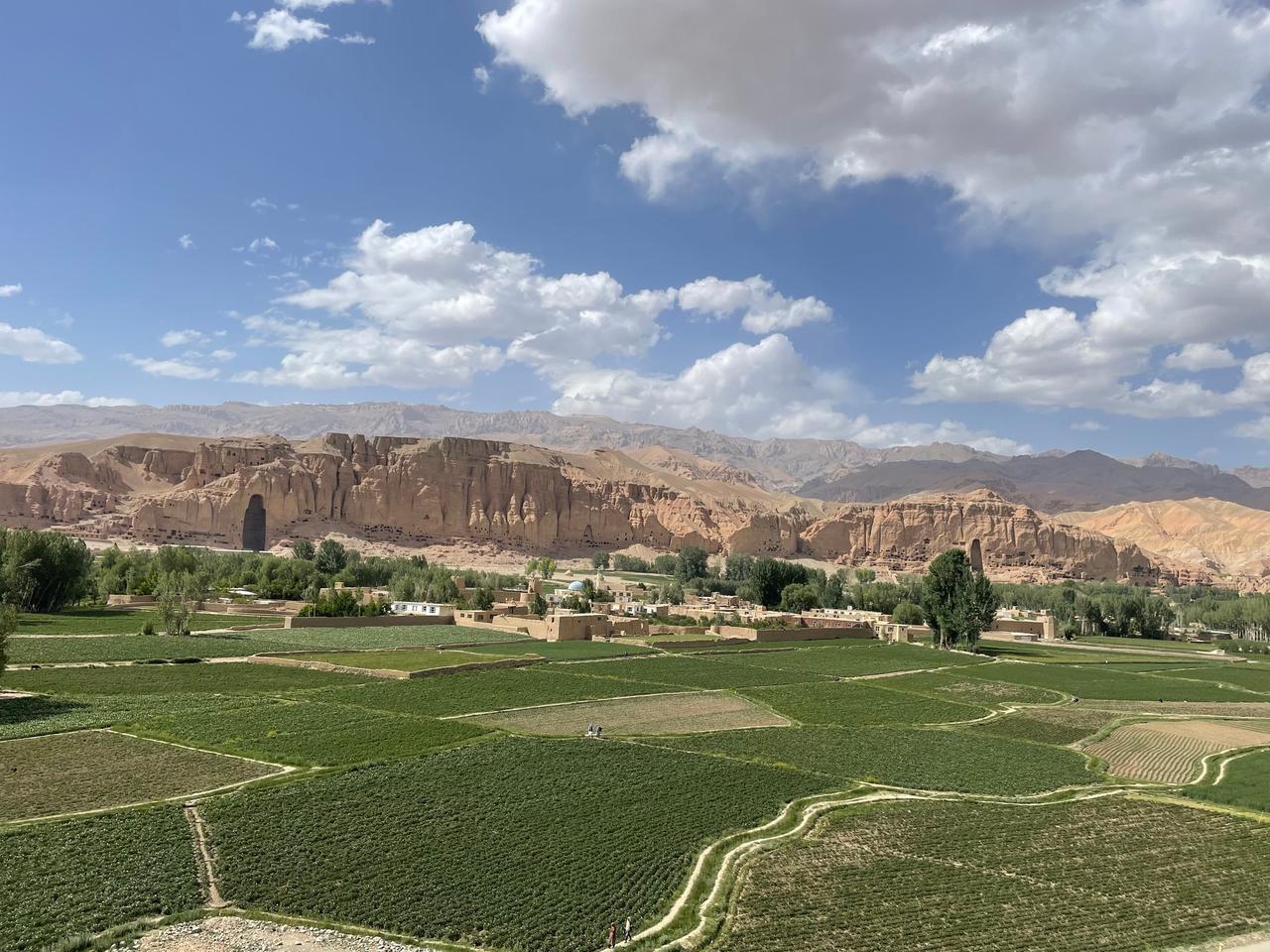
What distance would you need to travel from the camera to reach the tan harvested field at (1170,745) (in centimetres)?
2758

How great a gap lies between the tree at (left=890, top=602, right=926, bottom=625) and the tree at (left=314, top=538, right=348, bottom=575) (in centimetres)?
5050

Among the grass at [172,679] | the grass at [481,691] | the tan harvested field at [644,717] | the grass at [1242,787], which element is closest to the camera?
the grass at [1242,787]

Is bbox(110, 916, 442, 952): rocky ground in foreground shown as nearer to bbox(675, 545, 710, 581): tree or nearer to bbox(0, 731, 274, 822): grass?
bbox(0, 731, 274, 822): grass

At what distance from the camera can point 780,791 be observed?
73.4ft

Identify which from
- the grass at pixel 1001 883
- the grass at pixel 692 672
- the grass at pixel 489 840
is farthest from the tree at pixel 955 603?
the grass at pixel 489 840

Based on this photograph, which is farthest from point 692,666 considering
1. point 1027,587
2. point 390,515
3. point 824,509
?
point 824,509

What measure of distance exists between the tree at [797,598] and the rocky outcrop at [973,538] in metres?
66.9

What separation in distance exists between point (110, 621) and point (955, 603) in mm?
54600

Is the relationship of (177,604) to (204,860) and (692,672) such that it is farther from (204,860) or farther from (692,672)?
(204,860)

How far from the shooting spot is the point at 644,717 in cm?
3228

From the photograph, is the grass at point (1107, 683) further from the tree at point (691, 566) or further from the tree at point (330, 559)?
the tree at point (330, 559)

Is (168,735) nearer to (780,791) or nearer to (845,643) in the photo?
(780,791)

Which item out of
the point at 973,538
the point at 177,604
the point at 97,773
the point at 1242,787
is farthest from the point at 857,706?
the point at 973,538

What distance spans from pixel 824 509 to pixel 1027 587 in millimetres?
69025
